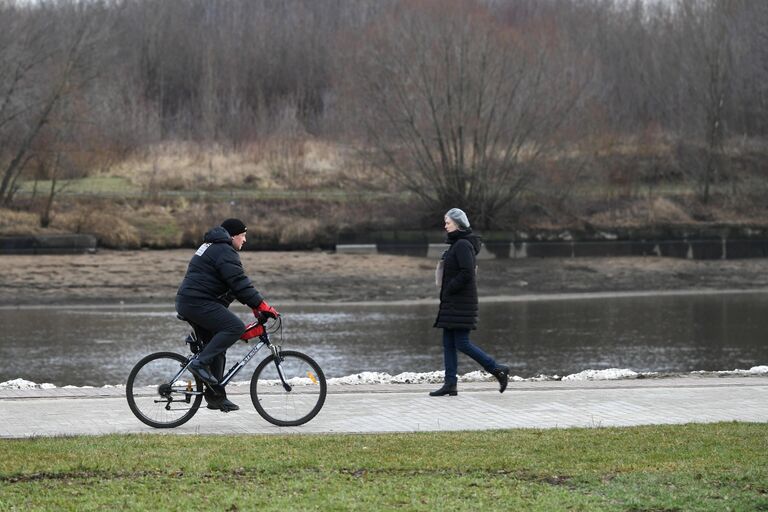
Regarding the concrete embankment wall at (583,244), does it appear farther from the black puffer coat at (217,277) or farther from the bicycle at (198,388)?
the black puffer coat at (217,277)

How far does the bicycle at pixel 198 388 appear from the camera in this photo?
10.7 m

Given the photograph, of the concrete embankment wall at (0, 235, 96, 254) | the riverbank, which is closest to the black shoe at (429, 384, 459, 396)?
the riverbank

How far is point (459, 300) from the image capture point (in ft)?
42.8

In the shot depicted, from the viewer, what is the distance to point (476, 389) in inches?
533

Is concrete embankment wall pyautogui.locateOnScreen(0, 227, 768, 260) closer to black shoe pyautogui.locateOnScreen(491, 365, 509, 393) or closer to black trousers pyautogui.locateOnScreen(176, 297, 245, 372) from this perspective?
black shoe pyautogui.locateOnScreen(491, 365, 509, 393)

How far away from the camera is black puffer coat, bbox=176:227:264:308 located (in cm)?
1065

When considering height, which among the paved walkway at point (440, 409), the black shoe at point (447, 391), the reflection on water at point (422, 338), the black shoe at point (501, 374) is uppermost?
the black shoe at point (501, 374)

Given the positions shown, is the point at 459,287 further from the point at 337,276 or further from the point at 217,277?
the point at 337,276

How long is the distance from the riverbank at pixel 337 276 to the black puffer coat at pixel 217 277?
2065cm

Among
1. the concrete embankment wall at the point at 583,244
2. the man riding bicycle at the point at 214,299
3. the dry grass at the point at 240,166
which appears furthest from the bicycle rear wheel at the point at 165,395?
the dry grass at the point at 240,166

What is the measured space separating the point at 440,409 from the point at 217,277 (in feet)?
8.52

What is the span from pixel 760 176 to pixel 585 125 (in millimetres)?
9594

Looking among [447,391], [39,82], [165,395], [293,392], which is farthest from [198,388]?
[39,82]

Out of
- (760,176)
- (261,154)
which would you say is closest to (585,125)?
(760,176)
